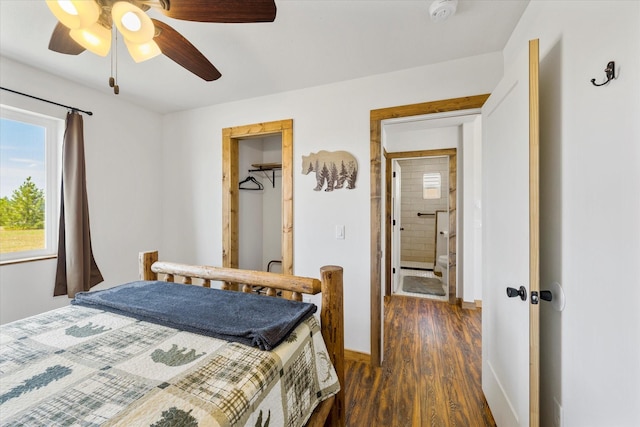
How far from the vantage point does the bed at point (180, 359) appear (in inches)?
28.6

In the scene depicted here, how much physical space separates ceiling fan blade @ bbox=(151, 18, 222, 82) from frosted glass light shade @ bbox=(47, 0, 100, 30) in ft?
0.69

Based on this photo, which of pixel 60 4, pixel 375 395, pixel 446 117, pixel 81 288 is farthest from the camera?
pixel 81 288

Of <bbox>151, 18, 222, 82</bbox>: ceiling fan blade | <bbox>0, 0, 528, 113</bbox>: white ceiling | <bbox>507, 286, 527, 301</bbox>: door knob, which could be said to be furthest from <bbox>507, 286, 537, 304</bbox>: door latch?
<bbox>151, 18, 222, 82</bbox>: ceiling fan blade

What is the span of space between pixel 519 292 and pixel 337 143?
174 cm

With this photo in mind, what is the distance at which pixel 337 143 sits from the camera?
243 centimetres

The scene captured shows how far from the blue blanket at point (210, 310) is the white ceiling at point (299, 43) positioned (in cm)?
164

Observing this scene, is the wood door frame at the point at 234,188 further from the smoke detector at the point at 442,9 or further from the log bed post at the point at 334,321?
the smoke detector at the point at 442,9

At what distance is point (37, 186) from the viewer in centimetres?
228

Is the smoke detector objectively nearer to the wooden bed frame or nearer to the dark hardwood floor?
the wooden bed frame

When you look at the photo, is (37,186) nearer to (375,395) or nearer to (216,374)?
(216,374)

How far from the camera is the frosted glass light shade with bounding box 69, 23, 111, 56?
1.13 metres
